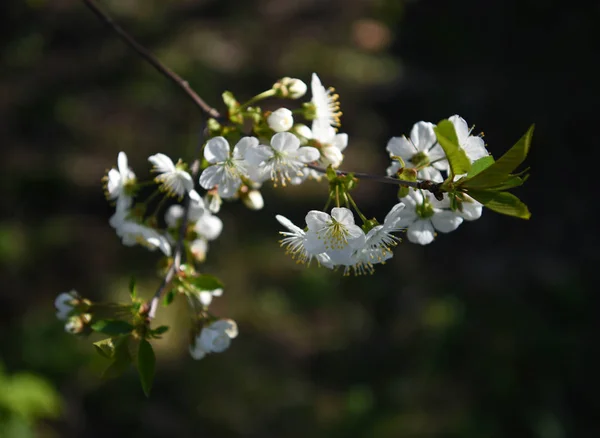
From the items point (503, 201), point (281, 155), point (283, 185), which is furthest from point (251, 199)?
point (503, 201)

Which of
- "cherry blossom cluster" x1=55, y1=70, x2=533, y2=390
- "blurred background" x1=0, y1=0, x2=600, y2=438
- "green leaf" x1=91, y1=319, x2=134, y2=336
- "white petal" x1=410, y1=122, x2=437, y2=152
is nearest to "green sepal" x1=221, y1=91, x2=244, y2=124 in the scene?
"cherry blossom cluster" x1=55, y1=70, x2=533, y2=390

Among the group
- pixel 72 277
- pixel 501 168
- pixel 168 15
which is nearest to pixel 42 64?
pixel 168 15

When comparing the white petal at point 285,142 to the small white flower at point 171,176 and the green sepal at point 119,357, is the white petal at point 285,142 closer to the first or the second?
the small white flower at point 171,176

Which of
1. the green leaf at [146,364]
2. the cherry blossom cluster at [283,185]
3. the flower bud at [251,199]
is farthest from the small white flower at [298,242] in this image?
the green leaf at [146,364]

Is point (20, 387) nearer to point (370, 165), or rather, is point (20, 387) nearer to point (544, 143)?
point (370, 165)

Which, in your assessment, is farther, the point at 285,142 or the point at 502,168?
the point at 285,142

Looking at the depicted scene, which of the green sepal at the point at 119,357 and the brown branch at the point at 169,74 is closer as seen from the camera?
the green sepal at the point at 119,357

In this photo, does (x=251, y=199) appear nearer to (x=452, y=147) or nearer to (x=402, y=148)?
(x=402, y=148)
